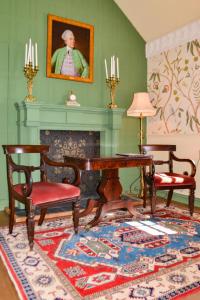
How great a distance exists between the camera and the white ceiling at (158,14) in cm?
400

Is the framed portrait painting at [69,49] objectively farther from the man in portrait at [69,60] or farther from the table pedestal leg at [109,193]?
the table pedestal leg at [109,193]

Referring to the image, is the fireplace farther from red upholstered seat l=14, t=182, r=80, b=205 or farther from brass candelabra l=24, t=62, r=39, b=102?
red upholstered seat l=14, t=182, r=80, b=205

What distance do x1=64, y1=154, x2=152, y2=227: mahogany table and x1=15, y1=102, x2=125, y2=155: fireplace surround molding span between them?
3.32 feet

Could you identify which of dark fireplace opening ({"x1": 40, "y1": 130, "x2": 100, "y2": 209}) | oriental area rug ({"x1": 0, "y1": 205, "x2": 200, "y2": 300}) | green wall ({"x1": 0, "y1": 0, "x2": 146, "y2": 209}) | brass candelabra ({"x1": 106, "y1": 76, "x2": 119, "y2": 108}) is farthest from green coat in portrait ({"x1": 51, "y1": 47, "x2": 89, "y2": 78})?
oriental area rug ({"x1": 0, "y1": 205, "x2": 200, "y2": 300})

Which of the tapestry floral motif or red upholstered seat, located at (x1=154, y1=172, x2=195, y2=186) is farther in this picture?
the tapestry floral motif

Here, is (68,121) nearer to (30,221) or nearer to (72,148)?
(72,148)

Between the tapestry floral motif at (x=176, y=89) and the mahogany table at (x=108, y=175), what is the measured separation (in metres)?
1.52

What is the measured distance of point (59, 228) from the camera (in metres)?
2.92

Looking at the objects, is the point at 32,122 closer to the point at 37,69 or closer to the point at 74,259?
the point at 37,69

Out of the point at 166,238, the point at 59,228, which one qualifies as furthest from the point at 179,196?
the point at 59,228

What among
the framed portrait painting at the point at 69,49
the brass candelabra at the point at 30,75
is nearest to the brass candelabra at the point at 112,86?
the framed portrait painting at the point at 69,49

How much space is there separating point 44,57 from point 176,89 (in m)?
2.20

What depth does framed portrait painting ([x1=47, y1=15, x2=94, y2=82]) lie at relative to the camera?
4043 millimetres

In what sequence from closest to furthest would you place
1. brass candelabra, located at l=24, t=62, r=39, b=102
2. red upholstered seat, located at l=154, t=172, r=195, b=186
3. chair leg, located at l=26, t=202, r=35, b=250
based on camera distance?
chair leg, located at l=26, t=202, r=35, b=250
red upholstered seat, located at l=154, t=172, r=195, b=186
brass candelabra, located at l=24, t=62, r=39, b=102
